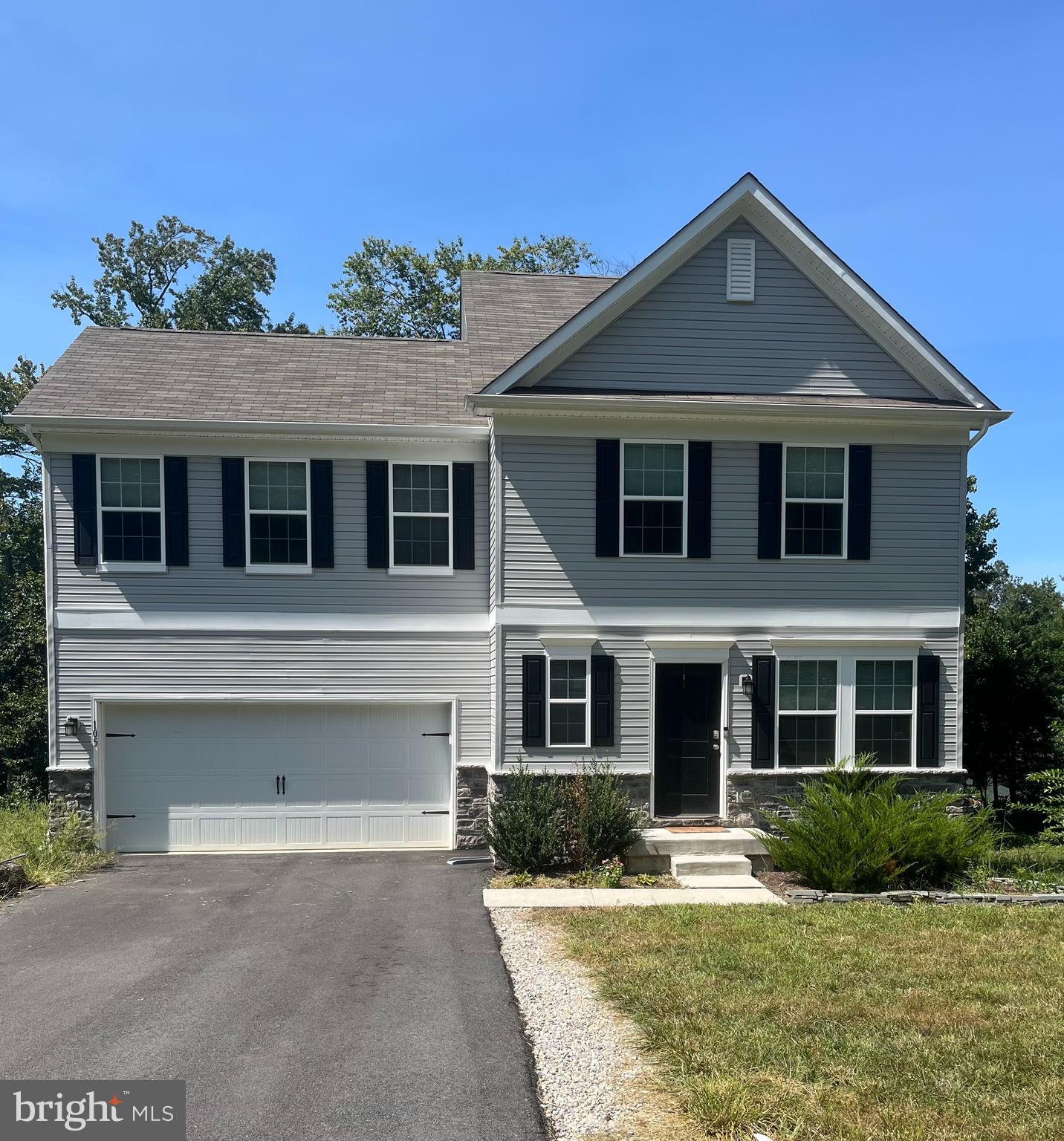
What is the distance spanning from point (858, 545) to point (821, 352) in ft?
8.78

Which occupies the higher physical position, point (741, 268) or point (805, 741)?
point (741, 268)

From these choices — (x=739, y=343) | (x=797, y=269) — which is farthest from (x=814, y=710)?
(x=797, y=269)

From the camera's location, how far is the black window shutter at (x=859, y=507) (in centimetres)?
1384

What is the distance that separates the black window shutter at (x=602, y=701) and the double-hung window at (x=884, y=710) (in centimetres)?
333

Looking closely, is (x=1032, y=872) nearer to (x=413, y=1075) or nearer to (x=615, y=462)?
(x=615, y=462)

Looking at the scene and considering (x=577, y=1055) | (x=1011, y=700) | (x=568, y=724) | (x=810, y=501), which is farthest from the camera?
(x=1011, y=700)

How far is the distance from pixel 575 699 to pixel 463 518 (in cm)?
306

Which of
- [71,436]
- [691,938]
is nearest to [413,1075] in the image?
[691,938]

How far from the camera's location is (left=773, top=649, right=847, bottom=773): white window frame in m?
13.6

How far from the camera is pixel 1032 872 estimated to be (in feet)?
39.3

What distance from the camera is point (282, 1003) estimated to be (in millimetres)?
7637

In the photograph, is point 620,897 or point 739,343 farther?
point 739,343

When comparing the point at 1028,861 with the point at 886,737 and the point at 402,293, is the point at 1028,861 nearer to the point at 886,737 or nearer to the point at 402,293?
the point at 886,737

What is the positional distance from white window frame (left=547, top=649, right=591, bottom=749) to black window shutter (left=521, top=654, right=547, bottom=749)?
0.21 feet
